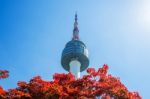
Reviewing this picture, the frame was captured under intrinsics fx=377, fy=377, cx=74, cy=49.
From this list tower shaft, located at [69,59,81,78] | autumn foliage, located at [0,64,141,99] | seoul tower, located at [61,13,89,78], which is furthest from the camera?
tower shaft, located at [69,59,81,78]

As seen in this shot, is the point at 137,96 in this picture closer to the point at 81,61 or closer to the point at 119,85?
the point at 119,85

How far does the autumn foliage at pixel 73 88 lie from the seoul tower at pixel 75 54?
87.1 meters

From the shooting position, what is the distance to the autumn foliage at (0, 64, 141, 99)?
30562mm

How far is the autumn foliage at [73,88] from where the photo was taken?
30562 mm

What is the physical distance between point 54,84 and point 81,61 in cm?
9799

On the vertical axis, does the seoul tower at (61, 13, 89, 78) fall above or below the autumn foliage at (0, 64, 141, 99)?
above

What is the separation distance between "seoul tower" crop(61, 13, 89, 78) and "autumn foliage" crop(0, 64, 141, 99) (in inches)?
3428

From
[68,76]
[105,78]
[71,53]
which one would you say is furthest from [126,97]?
[71,53]

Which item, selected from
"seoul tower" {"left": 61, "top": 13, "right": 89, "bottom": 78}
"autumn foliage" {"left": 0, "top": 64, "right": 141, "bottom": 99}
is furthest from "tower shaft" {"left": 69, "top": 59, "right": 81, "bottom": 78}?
"autumn foliage" {"left": 0, "top": 64, "right": 141, "bottom": 99}

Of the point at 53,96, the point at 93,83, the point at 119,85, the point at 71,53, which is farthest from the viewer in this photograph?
the point at 71,53

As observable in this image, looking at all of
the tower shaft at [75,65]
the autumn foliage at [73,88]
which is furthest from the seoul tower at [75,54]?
the autumn foliage at [73,88]

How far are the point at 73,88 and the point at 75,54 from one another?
293 ft

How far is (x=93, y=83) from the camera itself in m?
34.1

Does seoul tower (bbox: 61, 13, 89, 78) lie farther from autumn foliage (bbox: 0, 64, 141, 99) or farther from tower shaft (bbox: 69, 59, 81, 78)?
autumn foliage (bbox: 0, 64, 141, 99)
